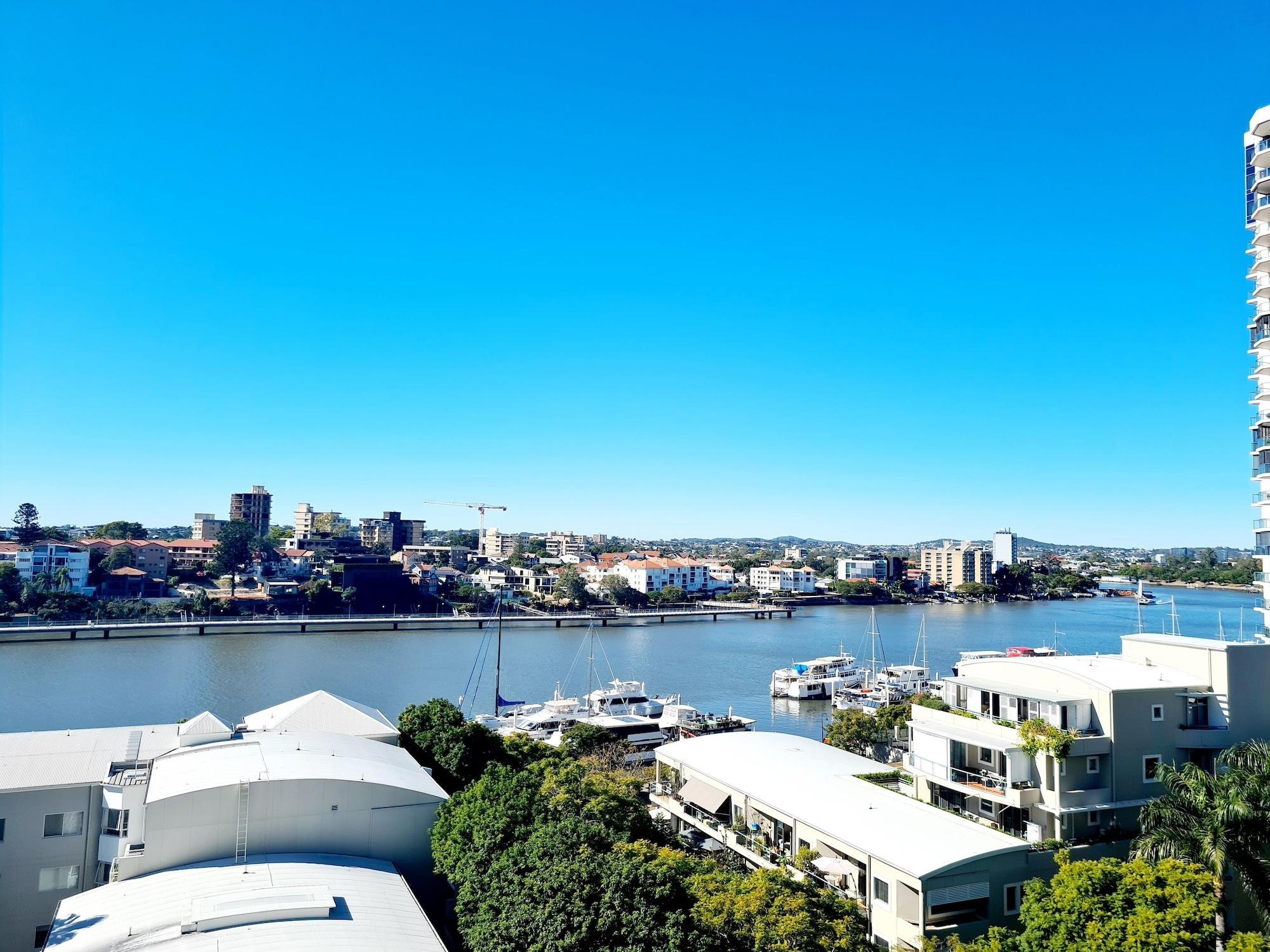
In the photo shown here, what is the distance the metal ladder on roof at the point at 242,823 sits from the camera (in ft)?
35.2

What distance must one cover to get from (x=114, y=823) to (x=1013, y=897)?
11.9 metres

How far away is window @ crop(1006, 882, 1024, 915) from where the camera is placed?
991cm

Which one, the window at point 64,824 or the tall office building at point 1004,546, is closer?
the window at point 64,824

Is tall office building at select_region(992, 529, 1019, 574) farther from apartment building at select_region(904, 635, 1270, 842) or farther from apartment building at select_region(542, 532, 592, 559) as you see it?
apartment building at select_region(904, 635, 1270, 842)

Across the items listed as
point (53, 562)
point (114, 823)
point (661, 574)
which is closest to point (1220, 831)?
point (114, 823)

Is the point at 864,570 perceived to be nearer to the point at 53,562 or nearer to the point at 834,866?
the point at 53,562

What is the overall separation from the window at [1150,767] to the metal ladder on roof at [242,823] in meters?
12.1

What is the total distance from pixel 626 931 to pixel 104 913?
235 inches

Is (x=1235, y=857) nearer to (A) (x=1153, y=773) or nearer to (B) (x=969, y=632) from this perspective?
(A) (x=1153, y=773)

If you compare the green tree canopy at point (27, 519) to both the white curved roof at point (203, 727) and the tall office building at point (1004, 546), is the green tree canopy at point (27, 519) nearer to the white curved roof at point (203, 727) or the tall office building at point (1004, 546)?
the white curved roof at point (203, 727)

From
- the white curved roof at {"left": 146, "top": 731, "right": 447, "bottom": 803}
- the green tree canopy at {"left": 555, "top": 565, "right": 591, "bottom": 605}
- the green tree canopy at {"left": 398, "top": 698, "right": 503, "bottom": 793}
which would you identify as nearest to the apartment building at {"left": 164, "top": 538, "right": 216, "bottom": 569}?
the green tree canopy at {"left": 555, "top": 565, "right": 591, "bottom": 605}

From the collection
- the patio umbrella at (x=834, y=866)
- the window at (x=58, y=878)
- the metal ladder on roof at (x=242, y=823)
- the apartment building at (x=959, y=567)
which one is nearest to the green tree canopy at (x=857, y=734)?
the patio umbrella at (x=834, y=866)

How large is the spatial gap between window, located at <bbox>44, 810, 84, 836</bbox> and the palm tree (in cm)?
1352

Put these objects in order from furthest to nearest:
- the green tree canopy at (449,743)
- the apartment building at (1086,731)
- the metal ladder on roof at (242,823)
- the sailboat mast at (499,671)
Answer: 1. the sailboat mast at (499,671)
2. the green tree canopy at (449,743)
3. the apartment building at (1086,731)
4. the metal ladder on roof at (242,823)
